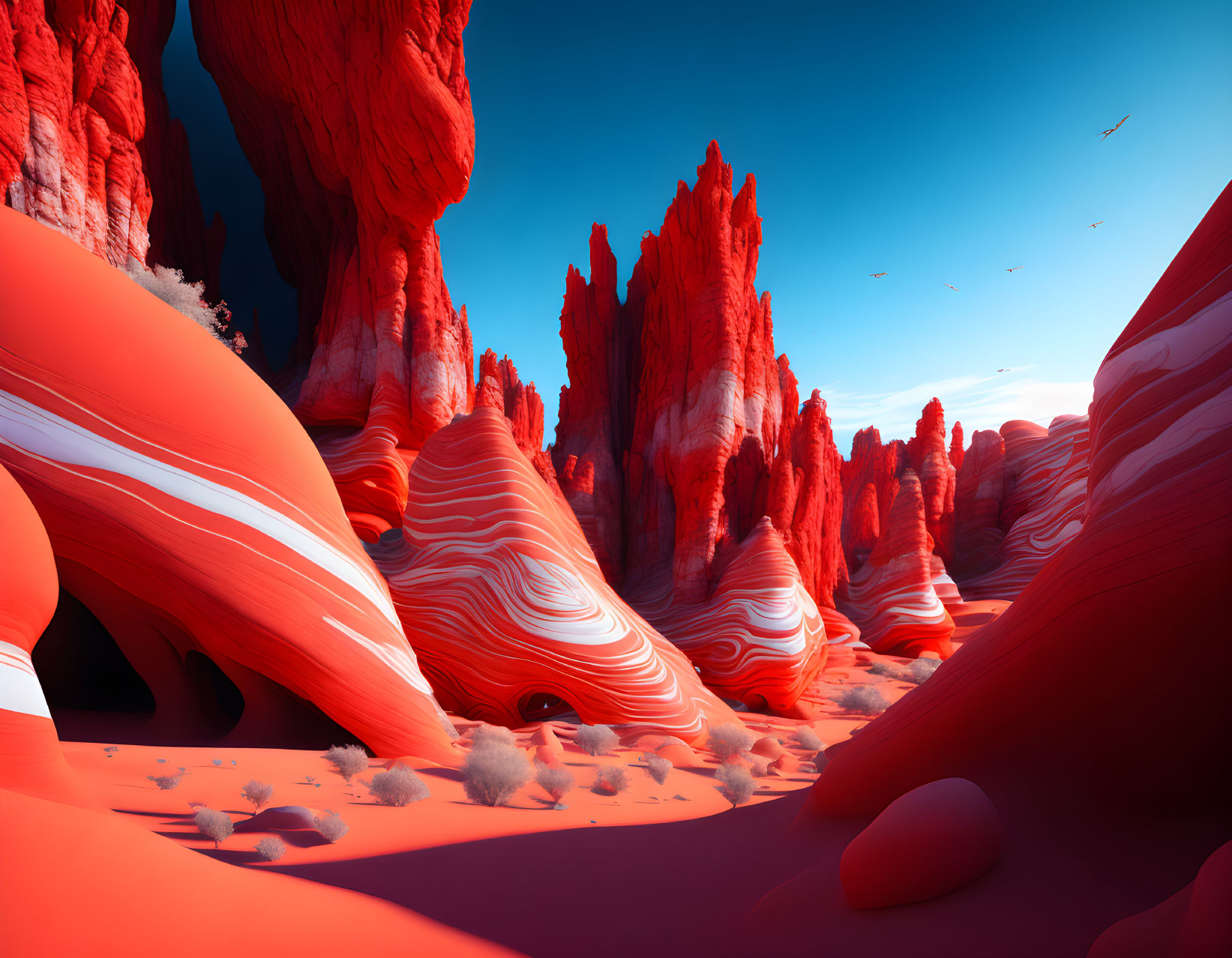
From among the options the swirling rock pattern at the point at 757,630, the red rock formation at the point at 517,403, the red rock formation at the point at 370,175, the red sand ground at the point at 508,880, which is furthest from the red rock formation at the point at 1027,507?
the red sand ground at the point at 508,880

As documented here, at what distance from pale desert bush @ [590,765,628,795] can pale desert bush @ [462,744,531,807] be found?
0.81 meters

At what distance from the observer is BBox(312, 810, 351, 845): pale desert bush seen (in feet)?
10.00

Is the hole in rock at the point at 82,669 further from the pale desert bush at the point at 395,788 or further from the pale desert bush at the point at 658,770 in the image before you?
the pale desert bush at the point at 658,770

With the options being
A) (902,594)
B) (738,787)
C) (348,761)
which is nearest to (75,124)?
(348,761)

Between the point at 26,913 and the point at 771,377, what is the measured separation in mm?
18258

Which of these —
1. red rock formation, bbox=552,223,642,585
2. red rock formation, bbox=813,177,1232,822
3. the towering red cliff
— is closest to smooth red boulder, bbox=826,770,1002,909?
red rock formation, bbox=813,177,1232,822

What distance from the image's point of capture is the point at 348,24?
1274 cm

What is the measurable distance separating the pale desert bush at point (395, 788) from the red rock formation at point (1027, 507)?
2270 cm

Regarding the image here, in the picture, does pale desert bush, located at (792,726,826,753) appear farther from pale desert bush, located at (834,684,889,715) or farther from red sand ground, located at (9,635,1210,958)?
red sand ground, located at (9,635,1210,958)

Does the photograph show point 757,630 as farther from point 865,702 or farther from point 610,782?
point 610,782

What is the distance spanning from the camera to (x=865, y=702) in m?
11.3

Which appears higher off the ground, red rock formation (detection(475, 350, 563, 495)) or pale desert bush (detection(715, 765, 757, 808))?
red rock formation (detection(475, 350, 563, 495))

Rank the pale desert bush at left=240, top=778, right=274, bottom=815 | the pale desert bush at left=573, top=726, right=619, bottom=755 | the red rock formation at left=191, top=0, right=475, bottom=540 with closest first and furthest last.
Answer: the pale desert bush at left=240, top=778, right=274, bottom=815 → the pale desert bush at left=573, top=726, right=619, bottom=755 → the red rock formation at left=191, top=0, right=475, bottom=540

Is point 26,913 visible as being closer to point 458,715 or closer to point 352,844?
point 352,844
